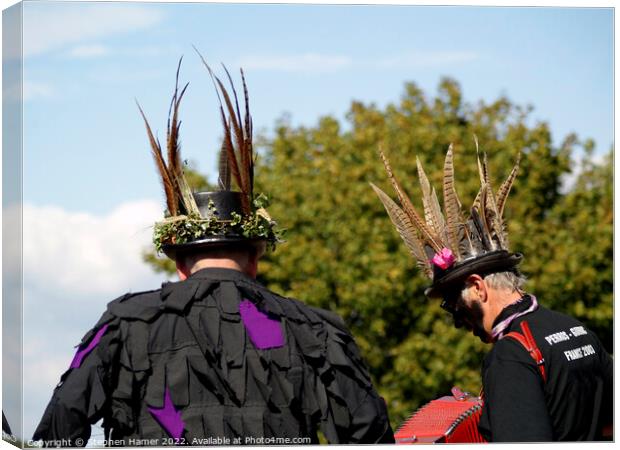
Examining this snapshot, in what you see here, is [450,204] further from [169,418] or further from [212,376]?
[169,418]

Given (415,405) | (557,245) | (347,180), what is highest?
(347,180)

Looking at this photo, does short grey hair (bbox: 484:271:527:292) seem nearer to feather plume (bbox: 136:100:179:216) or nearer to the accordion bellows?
the accordion bellows

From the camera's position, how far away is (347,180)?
26844 millimetres

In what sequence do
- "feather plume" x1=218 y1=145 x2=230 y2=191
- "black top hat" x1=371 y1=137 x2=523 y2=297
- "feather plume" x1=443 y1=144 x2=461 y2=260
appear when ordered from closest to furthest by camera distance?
"black top hat" x1=371 y1=137 x2=523 y2=297, "feather plume" x1=443 y1=144 x2=461 y2=260, "feather plume" x1=218 y1=145 x2=230 y2=191

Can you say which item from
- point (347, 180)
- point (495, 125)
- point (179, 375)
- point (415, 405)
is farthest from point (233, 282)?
point (495, 125)

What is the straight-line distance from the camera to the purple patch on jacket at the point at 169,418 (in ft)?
16.4

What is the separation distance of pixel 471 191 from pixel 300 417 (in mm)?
20613

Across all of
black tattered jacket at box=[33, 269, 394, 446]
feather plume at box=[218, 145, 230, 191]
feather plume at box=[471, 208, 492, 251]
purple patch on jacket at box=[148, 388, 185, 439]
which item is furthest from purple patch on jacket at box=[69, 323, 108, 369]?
feather plume at box=[471, 208, 492, 251]

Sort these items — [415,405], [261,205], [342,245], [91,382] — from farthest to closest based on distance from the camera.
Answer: [342,245]
[415,405]
[261,205]
[91,382]

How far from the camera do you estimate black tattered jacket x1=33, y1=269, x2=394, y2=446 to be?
4996mm

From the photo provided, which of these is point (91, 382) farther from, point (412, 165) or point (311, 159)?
point (311, 159)

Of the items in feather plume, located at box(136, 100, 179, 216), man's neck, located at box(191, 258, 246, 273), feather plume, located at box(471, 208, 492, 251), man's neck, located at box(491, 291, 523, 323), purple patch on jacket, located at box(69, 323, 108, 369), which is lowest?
purple patch on jacket, located at box(69, 323, 108, 369)

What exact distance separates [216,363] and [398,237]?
20180 millimetres

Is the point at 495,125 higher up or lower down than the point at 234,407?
A: higher up
